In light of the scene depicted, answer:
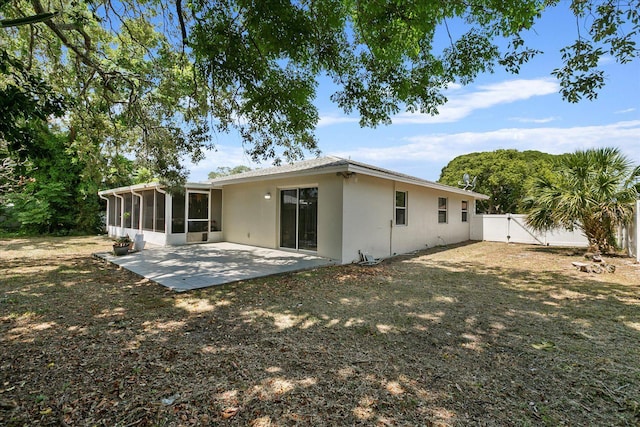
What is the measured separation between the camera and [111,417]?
228 centimetres

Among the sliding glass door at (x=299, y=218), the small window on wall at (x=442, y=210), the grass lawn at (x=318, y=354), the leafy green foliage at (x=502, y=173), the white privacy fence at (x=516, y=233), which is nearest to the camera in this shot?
the grass lawn at (x=318, y=354)

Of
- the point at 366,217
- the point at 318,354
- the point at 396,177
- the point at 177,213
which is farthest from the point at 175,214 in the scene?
the point at 318,354

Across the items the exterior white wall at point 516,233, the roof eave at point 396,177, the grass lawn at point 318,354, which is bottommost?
the grass lawn at point 318,354

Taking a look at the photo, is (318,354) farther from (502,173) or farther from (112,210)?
(502,173)

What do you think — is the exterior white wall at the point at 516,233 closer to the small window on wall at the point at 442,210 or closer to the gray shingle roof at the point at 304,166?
the small window on wall at the point at 442,210

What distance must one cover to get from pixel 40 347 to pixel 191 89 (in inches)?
252

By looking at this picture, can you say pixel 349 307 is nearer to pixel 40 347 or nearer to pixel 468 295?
pixel 468 295

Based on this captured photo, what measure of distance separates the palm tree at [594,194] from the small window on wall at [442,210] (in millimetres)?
3653

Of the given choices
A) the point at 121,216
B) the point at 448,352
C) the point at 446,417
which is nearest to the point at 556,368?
the point at 448,352

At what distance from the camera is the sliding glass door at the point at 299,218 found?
963 cm

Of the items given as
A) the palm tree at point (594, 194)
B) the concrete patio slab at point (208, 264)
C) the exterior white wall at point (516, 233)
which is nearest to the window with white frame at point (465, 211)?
the exterior white wall at point (516, 233)

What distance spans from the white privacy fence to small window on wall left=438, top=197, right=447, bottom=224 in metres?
3.52

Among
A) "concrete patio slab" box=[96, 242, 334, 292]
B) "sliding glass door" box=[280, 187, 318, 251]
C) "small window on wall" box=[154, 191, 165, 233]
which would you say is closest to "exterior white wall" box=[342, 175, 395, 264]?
"concrete patio slab" box=[96, 242, 334, 292]

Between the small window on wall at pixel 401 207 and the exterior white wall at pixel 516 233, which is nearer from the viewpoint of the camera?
the small window on wall at pixel 401 207
